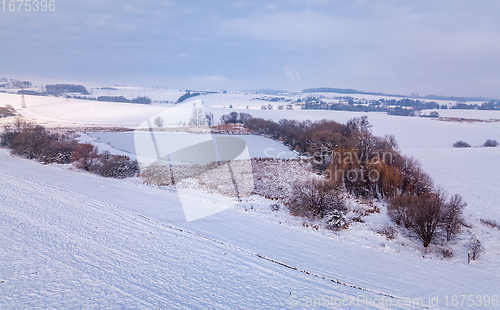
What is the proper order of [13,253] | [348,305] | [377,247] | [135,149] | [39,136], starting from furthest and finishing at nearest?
[135,149] → [39,136] → [377,247] → [13,253] → [348,305]

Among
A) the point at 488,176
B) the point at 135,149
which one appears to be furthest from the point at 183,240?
the point at 488,176

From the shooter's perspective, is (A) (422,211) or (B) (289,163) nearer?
(A) (422,211)

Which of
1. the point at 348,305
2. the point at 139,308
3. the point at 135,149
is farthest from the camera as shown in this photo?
the point at 135,149

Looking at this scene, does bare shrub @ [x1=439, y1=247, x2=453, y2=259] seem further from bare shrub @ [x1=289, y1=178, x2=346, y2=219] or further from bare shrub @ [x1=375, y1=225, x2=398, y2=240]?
bare shrub @ [x1=289, y1=178, x2=346, y2=219]

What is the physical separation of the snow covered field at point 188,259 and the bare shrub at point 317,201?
115 centimetres

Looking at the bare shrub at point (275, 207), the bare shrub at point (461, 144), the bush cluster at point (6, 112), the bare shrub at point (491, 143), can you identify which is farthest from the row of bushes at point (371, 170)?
the bush cluster at point (6, 112)

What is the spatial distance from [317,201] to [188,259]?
334 inches

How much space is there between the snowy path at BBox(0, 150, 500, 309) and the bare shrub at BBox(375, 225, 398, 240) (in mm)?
1582

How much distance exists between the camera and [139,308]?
7293mm

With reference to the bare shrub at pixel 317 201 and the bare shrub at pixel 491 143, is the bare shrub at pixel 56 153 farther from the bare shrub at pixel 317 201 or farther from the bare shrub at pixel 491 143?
the bare shrub at pixel 491 143

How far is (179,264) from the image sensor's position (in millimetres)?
9758

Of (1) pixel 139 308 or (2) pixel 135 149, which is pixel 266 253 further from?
(2) pixel 135 149

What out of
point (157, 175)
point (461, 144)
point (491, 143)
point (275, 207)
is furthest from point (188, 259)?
point (491, 143)

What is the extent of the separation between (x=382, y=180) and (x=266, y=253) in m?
13.3
